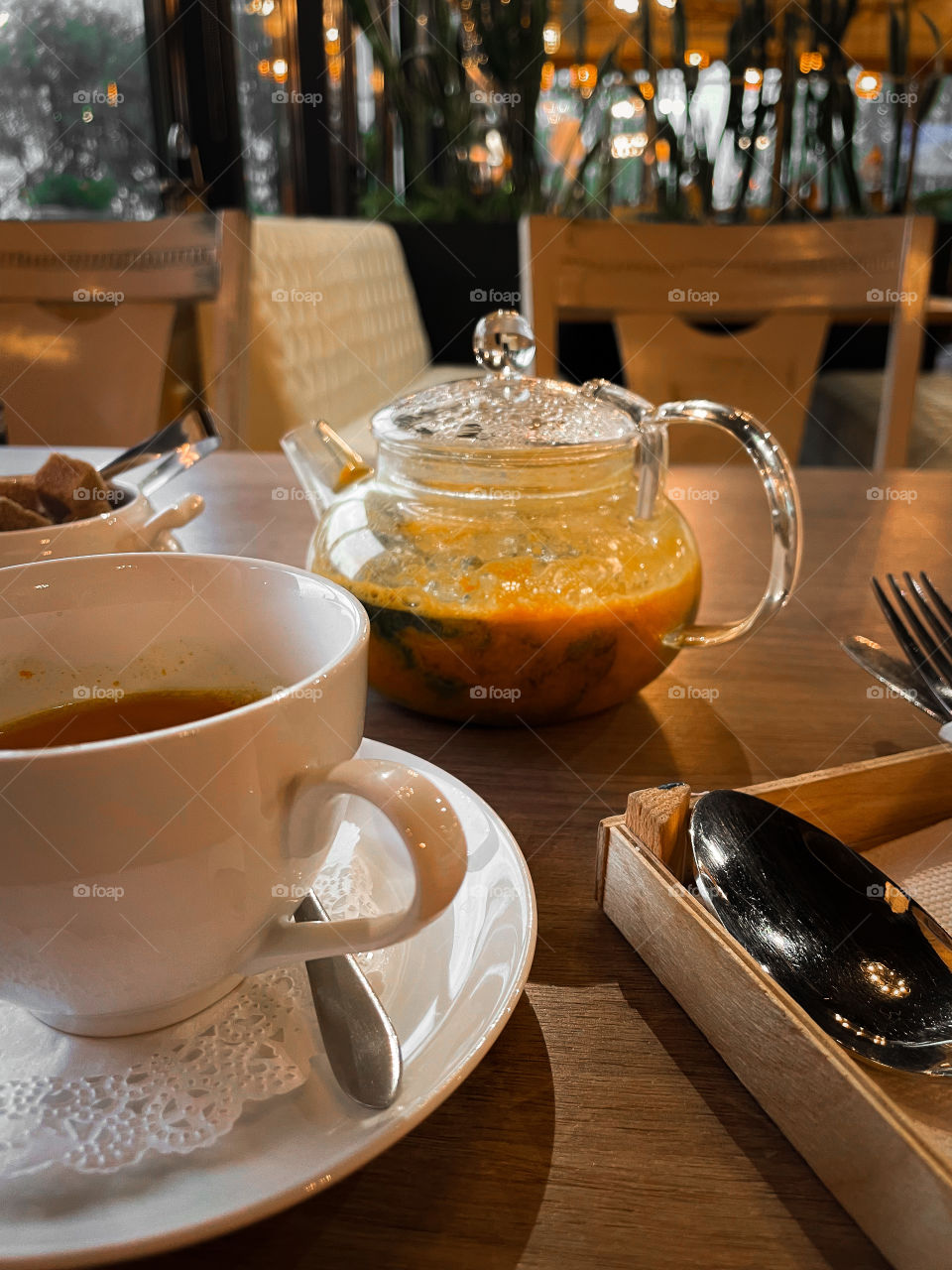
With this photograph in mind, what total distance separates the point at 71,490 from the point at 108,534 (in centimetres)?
5

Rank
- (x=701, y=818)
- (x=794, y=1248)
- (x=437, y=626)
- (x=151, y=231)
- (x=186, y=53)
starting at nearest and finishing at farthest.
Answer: (x=794, y=1248) < (x=701, y=818) < (x=437, y=626) < (x=151, y=231) < (x=186, y=53)

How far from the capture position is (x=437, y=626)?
469 millimetres

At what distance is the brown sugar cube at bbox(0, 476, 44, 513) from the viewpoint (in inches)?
20.0

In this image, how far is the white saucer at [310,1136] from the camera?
0.21 meters

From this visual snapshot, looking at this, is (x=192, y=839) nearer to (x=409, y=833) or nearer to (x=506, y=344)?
(x=409, y=833)

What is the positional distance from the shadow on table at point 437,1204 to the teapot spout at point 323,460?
1.22ft

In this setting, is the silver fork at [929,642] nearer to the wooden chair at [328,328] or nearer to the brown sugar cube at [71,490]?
the brown sugar cube at [71,490]

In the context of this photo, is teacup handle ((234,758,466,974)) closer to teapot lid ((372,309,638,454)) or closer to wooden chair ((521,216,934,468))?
teapot lid ((372,309,638,454))

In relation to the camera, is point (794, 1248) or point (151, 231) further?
point (151, 231)

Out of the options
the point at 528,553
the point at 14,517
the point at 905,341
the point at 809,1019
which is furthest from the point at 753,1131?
the point at 905,341

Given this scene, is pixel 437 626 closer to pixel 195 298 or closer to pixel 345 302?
pixel 195 298

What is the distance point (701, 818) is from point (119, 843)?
190 mm

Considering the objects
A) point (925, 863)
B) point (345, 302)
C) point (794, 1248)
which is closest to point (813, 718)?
point (925, 863)

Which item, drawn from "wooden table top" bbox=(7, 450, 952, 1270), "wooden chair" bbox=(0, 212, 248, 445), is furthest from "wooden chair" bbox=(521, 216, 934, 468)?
"wooden table top" bbox=(7, 450, 952, 1270)
